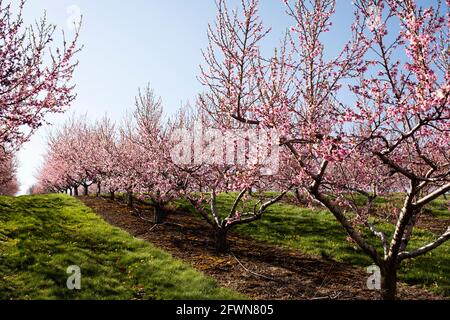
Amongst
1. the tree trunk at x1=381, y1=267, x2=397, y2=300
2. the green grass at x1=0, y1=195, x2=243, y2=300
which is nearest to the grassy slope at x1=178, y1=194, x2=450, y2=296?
the tree trunk at x1=381, y1=267, x2=397, y2=300

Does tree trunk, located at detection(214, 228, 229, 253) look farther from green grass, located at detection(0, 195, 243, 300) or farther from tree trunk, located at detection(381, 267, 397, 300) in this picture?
tree trunk, located at detection(381, 267, 397, 300)

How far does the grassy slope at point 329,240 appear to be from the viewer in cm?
1044

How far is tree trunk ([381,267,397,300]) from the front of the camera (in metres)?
7.71

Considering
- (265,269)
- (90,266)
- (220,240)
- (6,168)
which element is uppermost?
(6,168)

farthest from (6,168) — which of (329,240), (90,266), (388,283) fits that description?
(388,283)

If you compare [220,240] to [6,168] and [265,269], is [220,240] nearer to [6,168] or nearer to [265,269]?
[265,269]

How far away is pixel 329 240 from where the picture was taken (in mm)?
14070

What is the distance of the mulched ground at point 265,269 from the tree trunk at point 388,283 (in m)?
0.58

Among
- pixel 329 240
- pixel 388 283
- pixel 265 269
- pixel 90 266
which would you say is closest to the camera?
pixel 388 283

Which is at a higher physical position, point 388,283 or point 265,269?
point 388,283

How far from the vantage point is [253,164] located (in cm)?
750

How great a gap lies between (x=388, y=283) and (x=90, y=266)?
25.8ft

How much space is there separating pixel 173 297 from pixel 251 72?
5.73 m

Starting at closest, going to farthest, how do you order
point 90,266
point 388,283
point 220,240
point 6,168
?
point 388,283 → point 90,266 → point 220,240 → point 6,168
